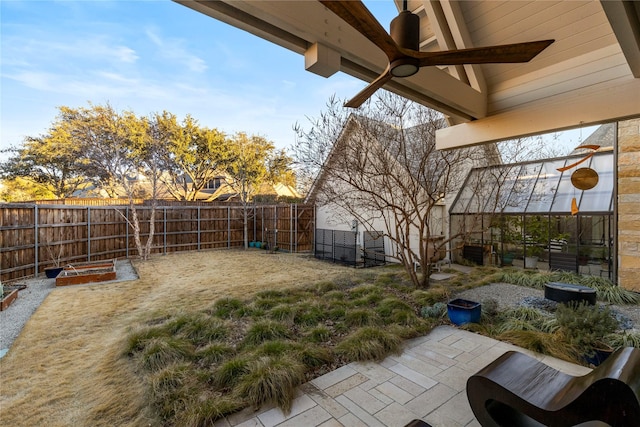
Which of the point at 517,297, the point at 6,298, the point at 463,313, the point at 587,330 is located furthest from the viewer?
the point at 517,297

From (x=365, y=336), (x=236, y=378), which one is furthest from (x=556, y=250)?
(x=236, y=378)

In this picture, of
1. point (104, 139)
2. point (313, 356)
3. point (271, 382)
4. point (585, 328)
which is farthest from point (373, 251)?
point (104, 139)

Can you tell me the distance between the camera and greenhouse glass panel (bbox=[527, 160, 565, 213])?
28.2 ft

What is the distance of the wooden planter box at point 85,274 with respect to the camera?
23.7 feet

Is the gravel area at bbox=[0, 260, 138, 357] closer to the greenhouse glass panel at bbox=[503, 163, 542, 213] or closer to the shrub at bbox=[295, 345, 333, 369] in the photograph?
the shrub at bbox=[295, 345, 333, 369]

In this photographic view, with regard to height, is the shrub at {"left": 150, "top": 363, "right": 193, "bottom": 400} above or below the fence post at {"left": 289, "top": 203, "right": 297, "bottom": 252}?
below

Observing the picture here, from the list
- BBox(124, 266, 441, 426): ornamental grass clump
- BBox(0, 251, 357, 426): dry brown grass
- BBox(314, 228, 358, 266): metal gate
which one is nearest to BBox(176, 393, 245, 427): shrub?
BBox(124, 266, 441, 426): ornamental grass clump

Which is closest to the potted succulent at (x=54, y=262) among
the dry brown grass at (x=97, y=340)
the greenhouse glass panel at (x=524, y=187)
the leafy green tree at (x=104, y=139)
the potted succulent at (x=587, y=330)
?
the dry brown grass at (x=97, y=340)

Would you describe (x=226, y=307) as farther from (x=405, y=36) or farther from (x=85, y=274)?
(x=85, y=274)

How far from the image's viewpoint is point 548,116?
3041mm

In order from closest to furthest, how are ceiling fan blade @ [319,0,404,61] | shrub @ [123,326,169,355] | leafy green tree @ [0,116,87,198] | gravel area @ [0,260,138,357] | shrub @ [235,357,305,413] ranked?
ceiling fan blade @ [319,0,404,61] < shrub @ [235,357,305,413] < shrub @ [123,326,169,355] < gravel area @ [0,260,138,357] < leafy green tree @ [0,116,87,198]

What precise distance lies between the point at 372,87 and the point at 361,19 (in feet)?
2.39

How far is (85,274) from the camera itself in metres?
7.62

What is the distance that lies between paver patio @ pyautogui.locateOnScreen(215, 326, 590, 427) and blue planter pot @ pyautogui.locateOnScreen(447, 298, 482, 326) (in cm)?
65
